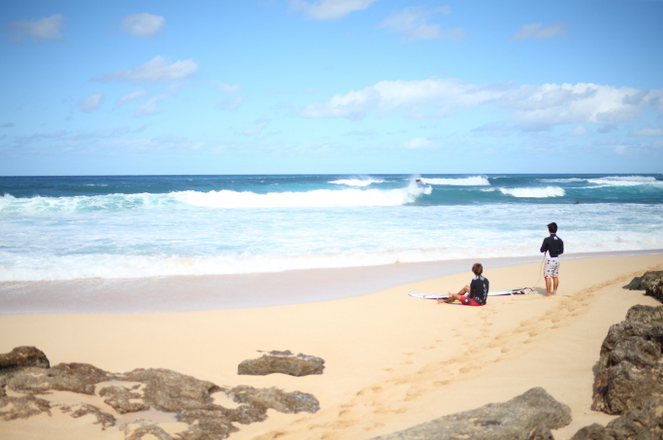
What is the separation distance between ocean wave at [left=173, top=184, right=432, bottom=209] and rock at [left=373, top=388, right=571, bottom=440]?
80.4ft

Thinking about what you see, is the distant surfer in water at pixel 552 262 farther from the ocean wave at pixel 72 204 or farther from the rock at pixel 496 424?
the ocean wave at pixel 72 204

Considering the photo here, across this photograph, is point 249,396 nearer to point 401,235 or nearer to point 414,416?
point 414,416

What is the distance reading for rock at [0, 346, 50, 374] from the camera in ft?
12.0

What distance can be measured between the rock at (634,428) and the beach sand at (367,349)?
12.0 inches

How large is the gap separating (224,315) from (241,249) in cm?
504

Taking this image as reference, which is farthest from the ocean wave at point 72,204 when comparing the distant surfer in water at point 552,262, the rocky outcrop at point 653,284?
the rocky outcrop at point 653,284

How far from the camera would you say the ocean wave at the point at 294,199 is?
2832 cm

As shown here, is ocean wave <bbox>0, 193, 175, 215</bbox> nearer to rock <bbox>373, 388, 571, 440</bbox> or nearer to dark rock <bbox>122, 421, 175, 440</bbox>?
dark rock <bbox>122, 421, 175, 440</bbox>

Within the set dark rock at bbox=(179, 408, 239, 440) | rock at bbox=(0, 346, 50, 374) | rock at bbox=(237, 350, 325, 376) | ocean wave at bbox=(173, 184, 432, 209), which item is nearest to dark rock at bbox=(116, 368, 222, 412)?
dark rock at bbox=(179, 408, 239, 440)

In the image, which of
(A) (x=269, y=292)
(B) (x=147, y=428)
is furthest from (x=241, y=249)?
(B) (x=147, y=428)

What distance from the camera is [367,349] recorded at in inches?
211

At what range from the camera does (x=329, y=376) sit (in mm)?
4566

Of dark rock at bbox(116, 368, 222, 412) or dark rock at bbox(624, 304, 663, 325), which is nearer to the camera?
dark rock at bbox(116, 368, 222, 412)

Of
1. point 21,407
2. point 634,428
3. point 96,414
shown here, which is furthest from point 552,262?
point 21,407
